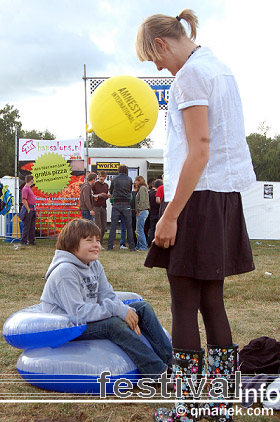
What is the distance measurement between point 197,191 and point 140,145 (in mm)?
49129

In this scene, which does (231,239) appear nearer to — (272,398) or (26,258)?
(272,398)

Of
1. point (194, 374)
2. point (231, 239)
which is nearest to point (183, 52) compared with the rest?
point (231, 239)

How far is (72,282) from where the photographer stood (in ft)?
8.52

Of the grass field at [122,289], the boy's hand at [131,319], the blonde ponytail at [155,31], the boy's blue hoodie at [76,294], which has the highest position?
the blonde ponytail at [155,31]

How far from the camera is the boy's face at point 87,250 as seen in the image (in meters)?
2.73

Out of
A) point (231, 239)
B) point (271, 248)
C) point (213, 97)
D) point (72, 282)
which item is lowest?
point (271, 248)

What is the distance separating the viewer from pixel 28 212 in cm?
1058

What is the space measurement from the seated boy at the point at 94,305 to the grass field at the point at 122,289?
1.06 feet

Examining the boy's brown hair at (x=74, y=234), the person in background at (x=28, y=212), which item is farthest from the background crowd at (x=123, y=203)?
the boy's brown hair at (x=74, y=234)

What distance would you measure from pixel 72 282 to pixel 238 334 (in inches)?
60.4

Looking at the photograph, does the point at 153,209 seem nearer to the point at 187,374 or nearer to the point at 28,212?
the point at 28,212

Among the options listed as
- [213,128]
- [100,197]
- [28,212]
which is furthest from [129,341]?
[28,212]

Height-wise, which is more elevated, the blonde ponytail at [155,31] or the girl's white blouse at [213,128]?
the blonde ponytail at [155,31]

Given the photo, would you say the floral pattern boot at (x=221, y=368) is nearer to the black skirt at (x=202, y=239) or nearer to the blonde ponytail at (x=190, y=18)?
the black skirt at (x=202, y=239)
